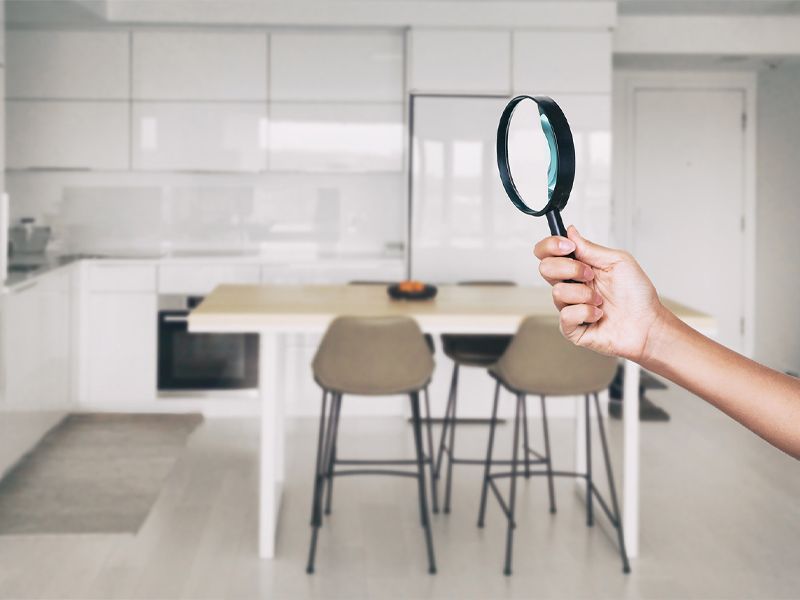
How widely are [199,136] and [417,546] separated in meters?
3.14

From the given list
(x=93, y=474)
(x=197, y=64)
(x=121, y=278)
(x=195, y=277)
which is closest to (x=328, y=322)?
(x=93, y=474)

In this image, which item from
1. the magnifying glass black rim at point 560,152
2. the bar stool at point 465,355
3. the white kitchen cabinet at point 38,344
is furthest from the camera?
the white kitchen cabinet at point 38,344

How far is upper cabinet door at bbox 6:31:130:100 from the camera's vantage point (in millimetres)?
5168

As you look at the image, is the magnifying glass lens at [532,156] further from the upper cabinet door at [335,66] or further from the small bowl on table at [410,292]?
the upper cabinet door at [335,66]

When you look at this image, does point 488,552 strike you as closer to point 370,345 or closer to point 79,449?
point 370,345

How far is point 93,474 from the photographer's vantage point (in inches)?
157

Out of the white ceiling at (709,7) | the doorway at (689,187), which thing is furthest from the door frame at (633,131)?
the white ceiling at (709,7)

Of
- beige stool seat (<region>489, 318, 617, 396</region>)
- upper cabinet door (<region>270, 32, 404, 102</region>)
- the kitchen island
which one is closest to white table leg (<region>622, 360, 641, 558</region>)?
the kitchen island

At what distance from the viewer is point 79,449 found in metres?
4.37

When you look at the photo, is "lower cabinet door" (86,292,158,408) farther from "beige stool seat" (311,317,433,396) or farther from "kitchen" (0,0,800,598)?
"beige stool seat" (311,317,433,396)

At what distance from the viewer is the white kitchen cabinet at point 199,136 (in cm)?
531

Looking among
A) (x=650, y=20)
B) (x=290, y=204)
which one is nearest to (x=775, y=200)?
(x=650, y=20)

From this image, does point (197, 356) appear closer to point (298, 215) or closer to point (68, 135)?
point (298, 215)

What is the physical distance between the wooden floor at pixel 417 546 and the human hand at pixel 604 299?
80.8 inches
